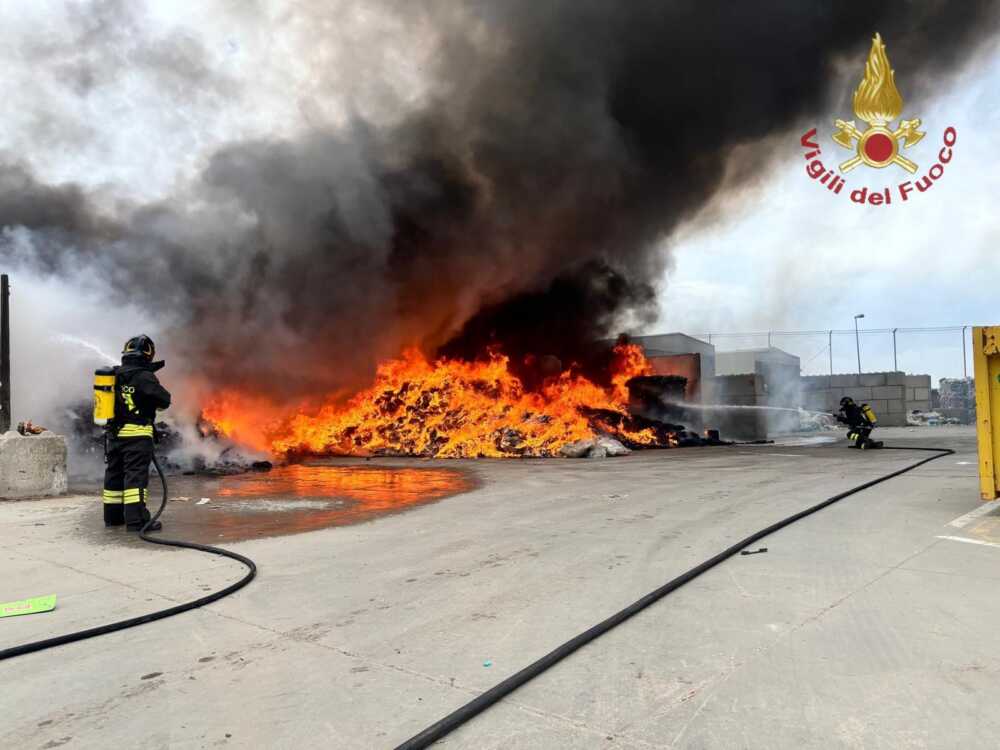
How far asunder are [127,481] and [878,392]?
27168mm

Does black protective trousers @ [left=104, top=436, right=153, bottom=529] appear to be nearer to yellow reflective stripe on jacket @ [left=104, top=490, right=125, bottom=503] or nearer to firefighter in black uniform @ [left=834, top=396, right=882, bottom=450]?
yellow reflective stripe on jacket @ [left=104, top=490, right=125, bottom=503]

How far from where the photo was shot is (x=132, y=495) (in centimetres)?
523

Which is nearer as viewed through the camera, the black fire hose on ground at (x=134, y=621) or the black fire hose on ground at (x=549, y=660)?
the black fire hose on ground at (x=549, y=660)

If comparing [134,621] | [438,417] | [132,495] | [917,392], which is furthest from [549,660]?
[917,392]

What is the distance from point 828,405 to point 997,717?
27.8m

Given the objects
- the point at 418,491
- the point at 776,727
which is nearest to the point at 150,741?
the point at 776,727

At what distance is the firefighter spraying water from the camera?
17.5 ft

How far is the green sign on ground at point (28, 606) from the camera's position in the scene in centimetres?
314

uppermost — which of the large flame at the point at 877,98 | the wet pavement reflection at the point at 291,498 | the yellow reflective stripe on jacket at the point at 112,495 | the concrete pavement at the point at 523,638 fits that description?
the large flame at the point at 877,98

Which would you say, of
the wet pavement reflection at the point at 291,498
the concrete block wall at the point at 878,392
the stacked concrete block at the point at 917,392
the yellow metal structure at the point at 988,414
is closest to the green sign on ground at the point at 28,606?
the wet pavement reflection at the point at 291,498

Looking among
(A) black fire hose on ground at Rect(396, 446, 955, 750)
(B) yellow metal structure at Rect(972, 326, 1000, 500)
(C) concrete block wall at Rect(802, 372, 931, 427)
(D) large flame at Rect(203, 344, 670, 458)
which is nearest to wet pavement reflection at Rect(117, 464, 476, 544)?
(D) large flame at Rect(203, 344, 670, 458)

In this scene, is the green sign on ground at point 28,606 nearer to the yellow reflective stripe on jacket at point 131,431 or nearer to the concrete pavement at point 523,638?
the concrete pavement at point 523,638

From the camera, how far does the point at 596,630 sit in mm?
2789

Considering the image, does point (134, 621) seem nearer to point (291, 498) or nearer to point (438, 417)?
point (291, 498)
